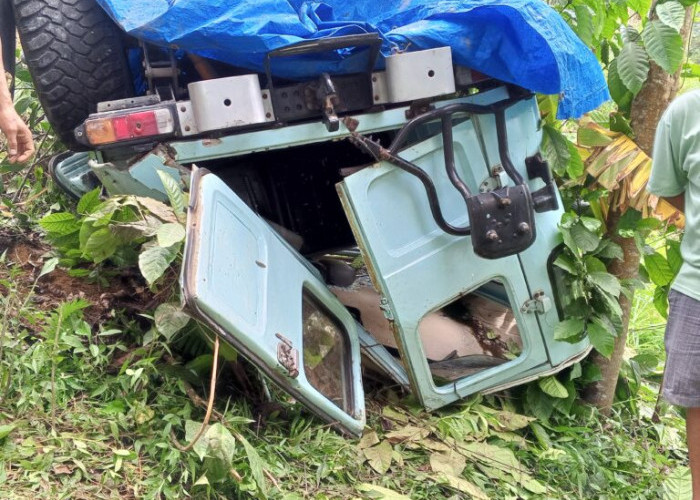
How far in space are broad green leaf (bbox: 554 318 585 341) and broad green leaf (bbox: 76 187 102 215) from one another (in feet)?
6.23

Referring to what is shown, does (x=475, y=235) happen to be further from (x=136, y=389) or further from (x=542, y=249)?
(x=136, y=389)

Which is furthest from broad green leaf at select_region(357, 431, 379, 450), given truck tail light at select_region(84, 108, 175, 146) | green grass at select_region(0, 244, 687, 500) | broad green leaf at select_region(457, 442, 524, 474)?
truck tail light at select_region(84, 108, 175, 146)

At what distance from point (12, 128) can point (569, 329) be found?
2231 millimetres

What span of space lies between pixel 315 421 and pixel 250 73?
4.24ft

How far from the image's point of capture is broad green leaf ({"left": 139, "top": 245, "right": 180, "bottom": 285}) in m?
2.31

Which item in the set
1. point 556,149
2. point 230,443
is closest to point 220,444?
point 230,443

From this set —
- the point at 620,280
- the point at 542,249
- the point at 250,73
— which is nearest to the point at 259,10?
the point at 250,73

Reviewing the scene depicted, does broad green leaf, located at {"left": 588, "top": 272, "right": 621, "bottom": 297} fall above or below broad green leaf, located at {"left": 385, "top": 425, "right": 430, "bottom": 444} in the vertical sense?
above

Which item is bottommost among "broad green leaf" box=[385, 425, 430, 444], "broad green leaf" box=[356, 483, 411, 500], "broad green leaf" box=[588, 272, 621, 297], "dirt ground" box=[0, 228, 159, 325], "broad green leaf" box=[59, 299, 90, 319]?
"broad green leaf" box=[385, 425, 430, 444]

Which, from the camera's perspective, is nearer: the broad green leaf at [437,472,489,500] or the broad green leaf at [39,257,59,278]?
the broad green leaf at [437,472,489,500]

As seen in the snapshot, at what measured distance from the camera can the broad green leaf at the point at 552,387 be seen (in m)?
3.18

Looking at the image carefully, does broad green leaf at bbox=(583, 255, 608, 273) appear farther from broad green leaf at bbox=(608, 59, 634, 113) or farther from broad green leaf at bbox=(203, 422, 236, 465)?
broad green leaf at bbox=(203, 422, 236, 465)

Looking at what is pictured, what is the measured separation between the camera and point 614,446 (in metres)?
3.23

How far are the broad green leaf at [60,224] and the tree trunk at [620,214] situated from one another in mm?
2292
